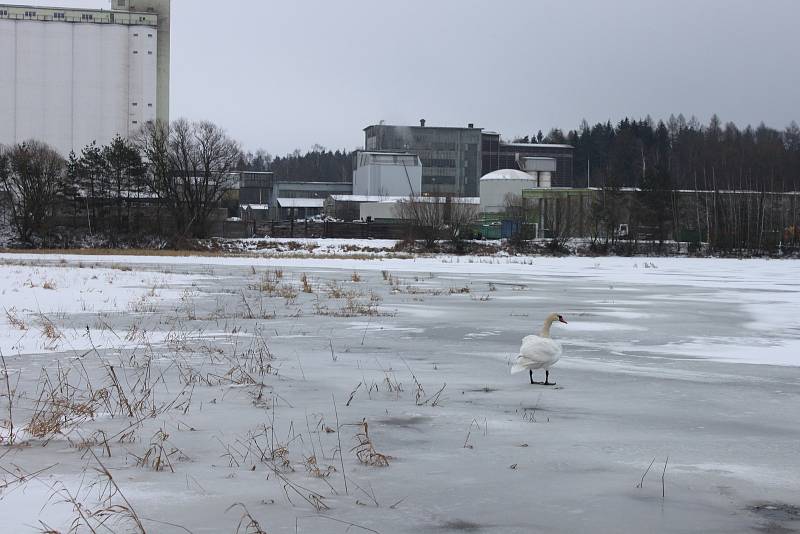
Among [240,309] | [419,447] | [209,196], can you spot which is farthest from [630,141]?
[419,447]

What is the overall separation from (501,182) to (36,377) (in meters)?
86.5

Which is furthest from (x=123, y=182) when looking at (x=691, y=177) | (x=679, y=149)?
(x=679, y=149)

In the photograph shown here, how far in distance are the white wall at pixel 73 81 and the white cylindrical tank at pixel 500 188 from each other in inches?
1448

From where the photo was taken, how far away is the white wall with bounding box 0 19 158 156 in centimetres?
8525

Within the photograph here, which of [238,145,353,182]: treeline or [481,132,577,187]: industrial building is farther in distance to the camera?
[238,145,353,182]: treeline

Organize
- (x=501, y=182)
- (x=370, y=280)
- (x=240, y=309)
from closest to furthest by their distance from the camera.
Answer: (x=240, y=309) < (x=370, y=280) < (x=501, y=182)

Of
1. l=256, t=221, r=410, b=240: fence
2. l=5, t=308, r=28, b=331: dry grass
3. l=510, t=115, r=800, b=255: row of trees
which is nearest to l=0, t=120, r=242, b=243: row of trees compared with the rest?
l=256, t=221, r=410, b=240: fence

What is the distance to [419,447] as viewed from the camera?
572 centimetres

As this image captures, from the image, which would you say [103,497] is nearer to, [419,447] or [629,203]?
[419,447]

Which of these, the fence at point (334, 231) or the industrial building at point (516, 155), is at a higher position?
the industrial building at point (516, 155)

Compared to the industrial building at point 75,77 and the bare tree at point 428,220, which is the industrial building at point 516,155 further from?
the bare tree at point 428,220

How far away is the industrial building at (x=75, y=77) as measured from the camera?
8525 cm

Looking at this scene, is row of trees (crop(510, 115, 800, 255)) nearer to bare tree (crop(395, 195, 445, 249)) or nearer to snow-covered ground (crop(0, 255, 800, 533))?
bare tree (crop(395, 195, 445, 249))

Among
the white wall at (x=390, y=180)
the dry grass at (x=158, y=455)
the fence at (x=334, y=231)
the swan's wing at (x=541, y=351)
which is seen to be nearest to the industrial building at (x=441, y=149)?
the white wall at (x=390, y=180)
